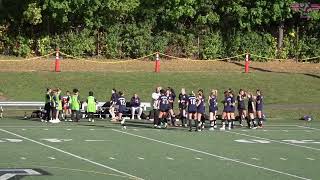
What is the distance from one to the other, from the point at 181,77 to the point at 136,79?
2.70 metres

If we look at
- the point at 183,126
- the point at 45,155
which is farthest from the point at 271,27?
the point at 45,155

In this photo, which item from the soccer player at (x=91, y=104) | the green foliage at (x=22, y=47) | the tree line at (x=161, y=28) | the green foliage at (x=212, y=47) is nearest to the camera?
the soccer player at (x=91, y=104)

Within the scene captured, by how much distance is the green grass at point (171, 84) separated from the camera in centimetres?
3947

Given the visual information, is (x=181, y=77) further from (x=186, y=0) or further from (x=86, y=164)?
(x=86, y=164)

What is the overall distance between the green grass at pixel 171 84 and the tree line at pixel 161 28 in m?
5.66

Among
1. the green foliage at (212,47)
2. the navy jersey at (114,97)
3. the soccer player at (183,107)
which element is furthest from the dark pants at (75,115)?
the green foliage at (212,47)

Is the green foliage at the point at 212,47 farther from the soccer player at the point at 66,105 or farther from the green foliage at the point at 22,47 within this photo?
the soccer player at the point at 66,105

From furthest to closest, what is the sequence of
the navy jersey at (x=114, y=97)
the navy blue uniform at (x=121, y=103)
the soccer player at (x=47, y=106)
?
the navy jersey at (x=114, y=97) → the soccer player at (x=47, y=106) → the navy blue uniform at (x=121, y=103)

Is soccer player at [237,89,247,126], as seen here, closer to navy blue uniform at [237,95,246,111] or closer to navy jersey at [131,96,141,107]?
navy blue uniform at [237,95,246,111]

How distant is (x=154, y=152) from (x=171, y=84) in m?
20.2

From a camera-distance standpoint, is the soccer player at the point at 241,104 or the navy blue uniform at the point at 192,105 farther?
the soccer player at the point at 241,104

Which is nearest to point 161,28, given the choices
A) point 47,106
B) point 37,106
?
point 37,106

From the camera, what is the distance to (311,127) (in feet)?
108

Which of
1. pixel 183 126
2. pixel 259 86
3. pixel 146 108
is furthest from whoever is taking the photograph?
pixel 259 86
